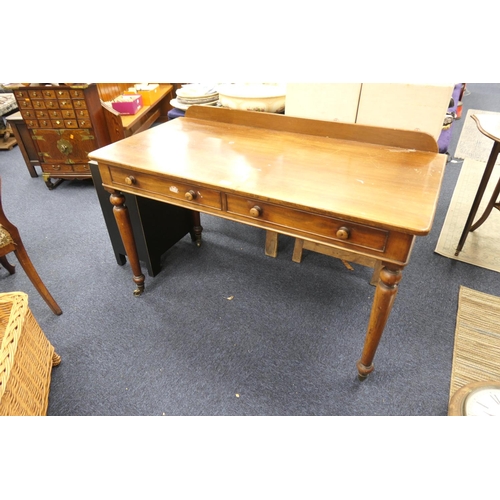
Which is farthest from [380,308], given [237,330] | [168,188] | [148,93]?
[148,93]

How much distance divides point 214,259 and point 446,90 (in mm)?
1347

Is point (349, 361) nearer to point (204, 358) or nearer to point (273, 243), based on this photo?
point (204, 358)

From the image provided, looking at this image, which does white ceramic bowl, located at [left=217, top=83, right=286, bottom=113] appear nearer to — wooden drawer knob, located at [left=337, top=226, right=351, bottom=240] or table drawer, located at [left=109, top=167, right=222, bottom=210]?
table drawer, located at [left=109, top=167, right=222, bottom=210]

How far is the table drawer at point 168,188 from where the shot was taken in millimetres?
1195

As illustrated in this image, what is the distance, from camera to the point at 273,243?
1957mm

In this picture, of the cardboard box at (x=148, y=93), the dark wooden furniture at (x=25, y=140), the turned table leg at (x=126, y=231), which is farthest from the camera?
the cardboard box at (x=148, y=93)

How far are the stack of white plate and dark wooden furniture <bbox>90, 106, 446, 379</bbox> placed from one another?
14.0 inches

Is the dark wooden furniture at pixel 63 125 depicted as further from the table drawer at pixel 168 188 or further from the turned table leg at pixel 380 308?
the turned table leg at pixel 380 308

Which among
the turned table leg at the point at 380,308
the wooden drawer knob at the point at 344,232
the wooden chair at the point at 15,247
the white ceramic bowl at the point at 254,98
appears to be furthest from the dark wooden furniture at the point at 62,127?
the turned table leg at the point at 380,308

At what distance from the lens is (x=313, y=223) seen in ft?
Result: 3.39

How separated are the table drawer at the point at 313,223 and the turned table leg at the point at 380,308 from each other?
0.35ft

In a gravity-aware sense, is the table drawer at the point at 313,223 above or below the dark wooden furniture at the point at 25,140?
above

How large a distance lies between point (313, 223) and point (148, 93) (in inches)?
129

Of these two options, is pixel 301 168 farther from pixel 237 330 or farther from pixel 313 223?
pixel 237 330
